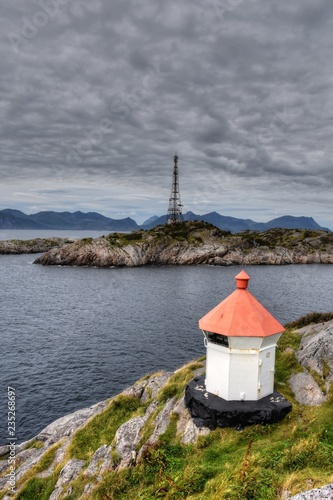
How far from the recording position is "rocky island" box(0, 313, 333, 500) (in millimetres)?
11688

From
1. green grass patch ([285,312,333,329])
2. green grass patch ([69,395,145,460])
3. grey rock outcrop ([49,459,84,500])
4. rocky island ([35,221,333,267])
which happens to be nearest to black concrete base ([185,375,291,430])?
green grass patch ([69,395,145,460])

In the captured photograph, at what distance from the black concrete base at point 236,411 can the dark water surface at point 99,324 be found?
1864 centimetres

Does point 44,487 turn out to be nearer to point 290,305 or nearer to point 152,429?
point 152,429

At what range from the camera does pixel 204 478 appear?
12664 mm

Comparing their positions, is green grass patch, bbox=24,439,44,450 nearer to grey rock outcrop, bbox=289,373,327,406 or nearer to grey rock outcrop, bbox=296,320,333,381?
grey rock outcrop, bbox=289,373,327,406

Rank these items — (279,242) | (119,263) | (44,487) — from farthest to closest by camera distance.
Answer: (279,242), (119,263), (44,487)

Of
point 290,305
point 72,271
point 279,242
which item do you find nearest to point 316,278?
point 290,305

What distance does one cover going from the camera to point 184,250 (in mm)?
139875

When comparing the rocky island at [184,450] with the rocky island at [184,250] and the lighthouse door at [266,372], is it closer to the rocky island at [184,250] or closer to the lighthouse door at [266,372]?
the lighthouse door at [266,372]

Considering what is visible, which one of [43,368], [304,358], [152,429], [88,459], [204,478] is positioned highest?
[304,358]

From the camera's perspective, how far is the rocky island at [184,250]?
423 ft

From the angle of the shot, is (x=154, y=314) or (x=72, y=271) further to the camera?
(x=72, y=271)

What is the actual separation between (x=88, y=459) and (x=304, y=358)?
13.6 meters

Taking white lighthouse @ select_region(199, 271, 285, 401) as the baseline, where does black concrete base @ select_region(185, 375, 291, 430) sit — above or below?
below
